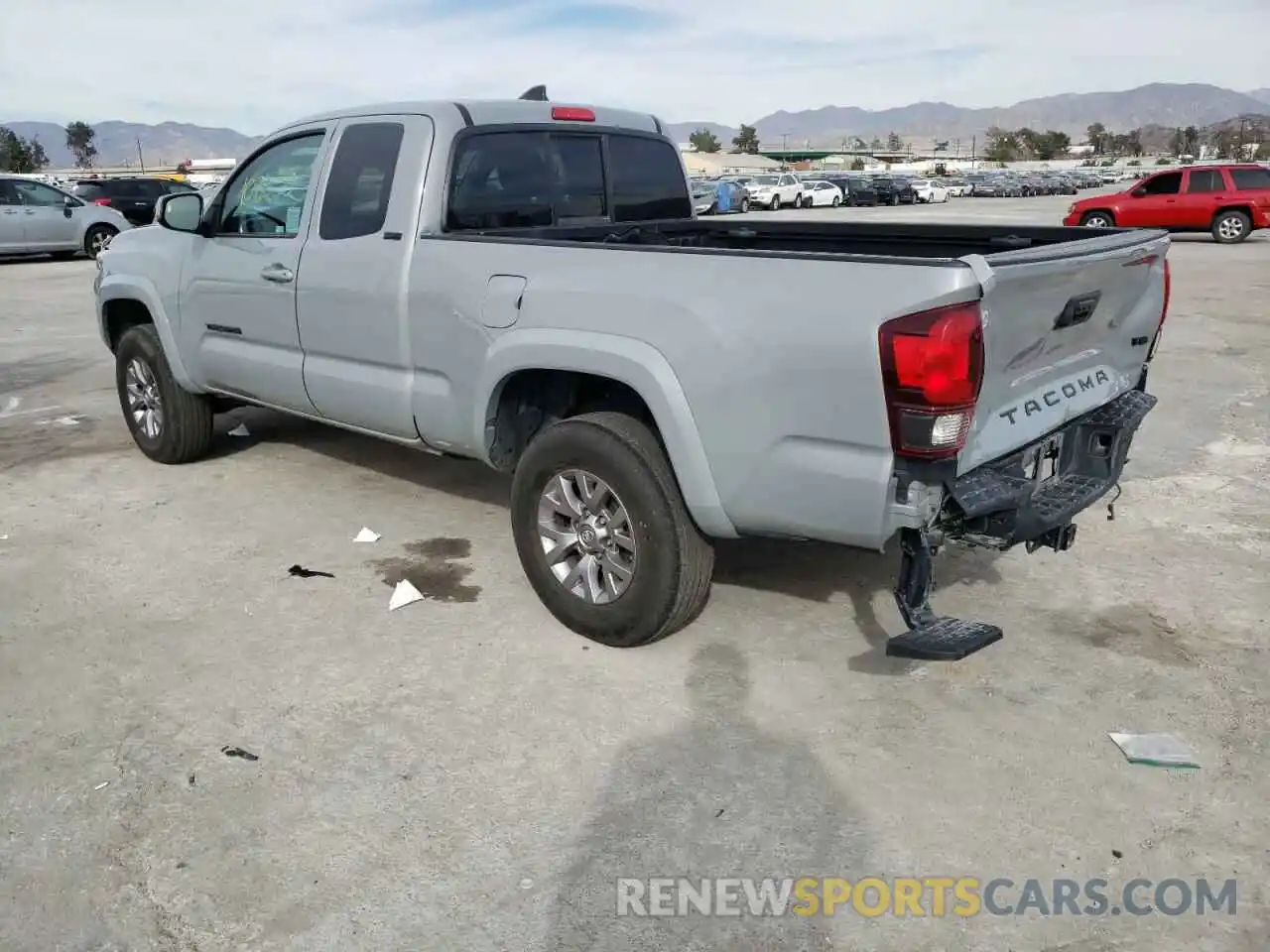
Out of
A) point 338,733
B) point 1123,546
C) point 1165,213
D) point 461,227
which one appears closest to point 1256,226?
point 1165,213

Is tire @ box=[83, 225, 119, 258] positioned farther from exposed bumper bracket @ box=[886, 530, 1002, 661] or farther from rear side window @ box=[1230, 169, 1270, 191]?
rear side window @ box=[1230, 169, 1270, 191]

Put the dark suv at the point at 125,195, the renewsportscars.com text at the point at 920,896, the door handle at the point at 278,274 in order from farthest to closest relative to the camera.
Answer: the dark suv at the point at 125,195 → the door handle at the point at 278,274 → the renewsportscars.com text at the point at 920,896

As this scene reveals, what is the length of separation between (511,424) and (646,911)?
2.18 m

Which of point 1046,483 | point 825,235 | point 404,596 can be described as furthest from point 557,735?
point 825,235

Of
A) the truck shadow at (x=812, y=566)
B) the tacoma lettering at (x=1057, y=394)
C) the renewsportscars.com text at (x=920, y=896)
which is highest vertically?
the tacoma lettering at (x=1057, y=394)

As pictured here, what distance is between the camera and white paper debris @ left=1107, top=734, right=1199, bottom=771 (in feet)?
10.7

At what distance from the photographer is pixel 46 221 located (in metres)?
19.9

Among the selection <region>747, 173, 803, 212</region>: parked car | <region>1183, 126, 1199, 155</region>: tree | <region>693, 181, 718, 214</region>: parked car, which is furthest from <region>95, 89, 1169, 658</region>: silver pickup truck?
<region>1183, 126, 1199, 155</region>: tree

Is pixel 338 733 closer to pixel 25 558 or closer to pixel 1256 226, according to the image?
pixel 25 558

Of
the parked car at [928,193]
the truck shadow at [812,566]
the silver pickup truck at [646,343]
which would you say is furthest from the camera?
the parked car at [928,193]

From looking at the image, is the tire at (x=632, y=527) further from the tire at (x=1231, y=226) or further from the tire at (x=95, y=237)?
the tire at (x=1231, y=226)

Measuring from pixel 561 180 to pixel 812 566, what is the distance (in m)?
2.15

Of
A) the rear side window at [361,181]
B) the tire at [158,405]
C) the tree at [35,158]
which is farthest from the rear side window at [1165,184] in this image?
the tree at [35,158]

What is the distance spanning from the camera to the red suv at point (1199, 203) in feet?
73.8
